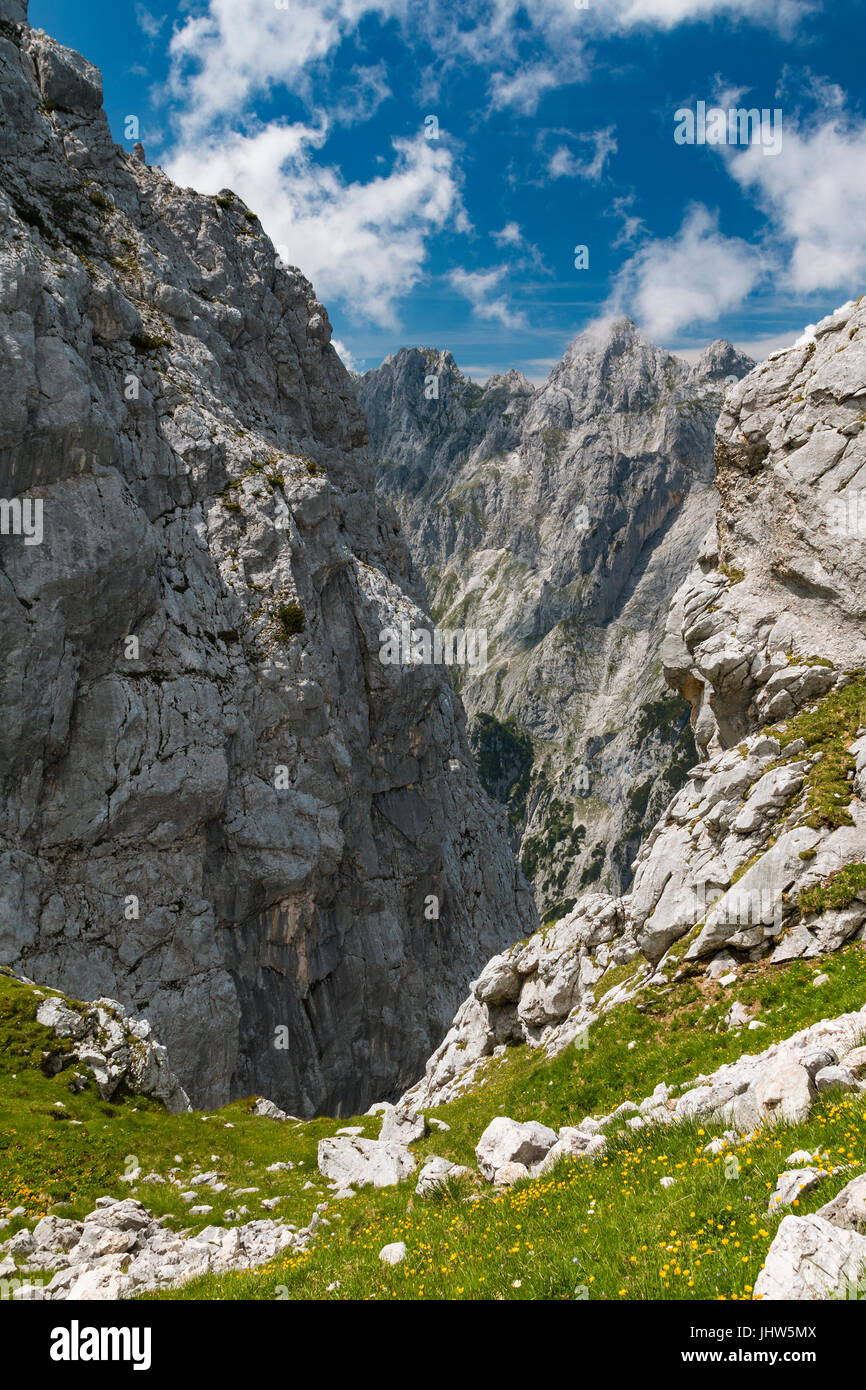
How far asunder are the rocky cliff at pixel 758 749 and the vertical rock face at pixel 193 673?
101 feet

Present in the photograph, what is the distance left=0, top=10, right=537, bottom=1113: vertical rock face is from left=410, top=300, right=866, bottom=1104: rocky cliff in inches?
1209

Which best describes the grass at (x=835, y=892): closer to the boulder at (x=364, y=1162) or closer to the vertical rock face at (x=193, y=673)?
the boulder at (x=364, y=1162)

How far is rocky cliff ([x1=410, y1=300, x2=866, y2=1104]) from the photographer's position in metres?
21.7

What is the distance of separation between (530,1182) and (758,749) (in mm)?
19230

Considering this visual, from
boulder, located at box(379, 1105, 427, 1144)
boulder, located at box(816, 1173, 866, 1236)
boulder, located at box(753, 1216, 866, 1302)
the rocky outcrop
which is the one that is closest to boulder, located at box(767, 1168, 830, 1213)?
boulder, located at box(816, 1173, 866, 1236)

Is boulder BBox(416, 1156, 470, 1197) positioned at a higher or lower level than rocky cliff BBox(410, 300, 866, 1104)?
lower

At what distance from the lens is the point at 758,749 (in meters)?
27.2

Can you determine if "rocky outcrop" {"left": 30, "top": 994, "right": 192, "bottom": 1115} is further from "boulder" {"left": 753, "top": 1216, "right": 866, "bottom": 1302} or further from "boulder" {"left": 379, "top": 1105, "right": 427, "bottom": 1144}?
"boulder" {"left": 753, "top": 1216, "right": 866, "bottom": 1302}

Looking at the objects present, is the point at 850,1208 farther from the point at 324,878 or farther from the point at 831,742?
the point at 324,878

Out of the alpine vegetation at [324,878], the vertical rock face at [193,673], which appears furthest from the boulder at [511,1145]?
the vertical rock face at [193,673]

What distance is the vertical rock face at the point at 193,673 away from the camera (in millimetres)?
54625

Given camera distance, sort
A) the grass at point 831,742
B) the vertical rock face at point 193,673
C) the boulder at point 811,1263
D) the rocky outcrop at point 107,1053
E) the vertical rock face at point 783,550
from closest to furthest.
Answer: the boulder at point 811,1263 → the grass at point 831,742 → the rocky outcrop at point 107,1053 → the vertical rock face at point 783,550 → the vertical rock face at point 193,673

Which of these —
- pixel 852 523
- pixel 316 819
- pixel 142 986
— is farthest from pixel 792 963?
pixel 316 819
